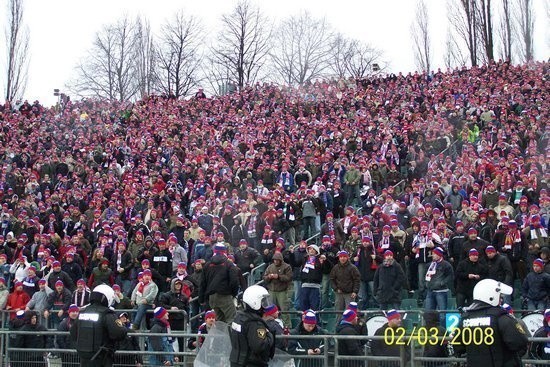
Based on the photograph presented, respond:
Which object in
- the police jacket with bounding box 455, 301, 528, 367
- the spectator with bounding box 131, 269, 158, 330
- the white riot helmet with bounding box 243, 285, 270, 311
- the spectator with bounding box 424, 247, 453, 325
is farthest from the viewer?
the spectator with bounding box 131, 269, 158, 330

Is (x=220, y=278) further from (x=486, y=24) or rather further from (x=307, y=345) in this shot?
(x=486, y=24)

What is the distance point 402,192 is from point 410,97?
10413 millimetres

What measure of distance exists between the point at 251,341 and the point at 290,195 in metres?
11.8

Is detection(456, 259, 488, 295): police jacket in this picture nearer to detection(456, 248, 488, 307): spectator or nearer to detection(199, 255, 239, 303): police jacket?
detection(456, 248, 488, 307): spectator

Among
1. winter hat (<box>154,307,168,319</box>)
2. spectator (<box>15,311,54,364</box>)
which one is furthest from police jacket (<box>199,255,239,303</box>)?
spectator (<box>15,311,54,364</box>)

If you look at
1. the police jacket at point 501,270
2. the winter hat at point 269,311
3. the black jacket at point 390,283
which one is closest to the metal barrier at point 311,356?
the winter hat at point 269,311

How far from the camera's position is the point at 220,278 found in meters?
13.7

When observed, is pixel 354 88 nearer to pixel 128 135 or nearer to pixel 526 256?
pixel 128 135

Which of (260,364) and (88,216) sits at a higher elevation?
(88,216)

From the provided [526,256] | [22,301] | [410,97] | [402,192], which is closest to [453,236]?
[526,256]

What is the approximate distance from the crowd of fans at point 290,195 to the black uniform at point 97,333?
312 cm

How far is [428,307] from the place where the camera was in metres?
15.5

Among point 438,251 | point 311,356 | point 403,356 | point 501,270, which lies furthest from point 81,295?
point 403,356

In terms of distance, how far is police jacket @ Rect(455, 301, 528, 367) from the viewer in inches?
332
